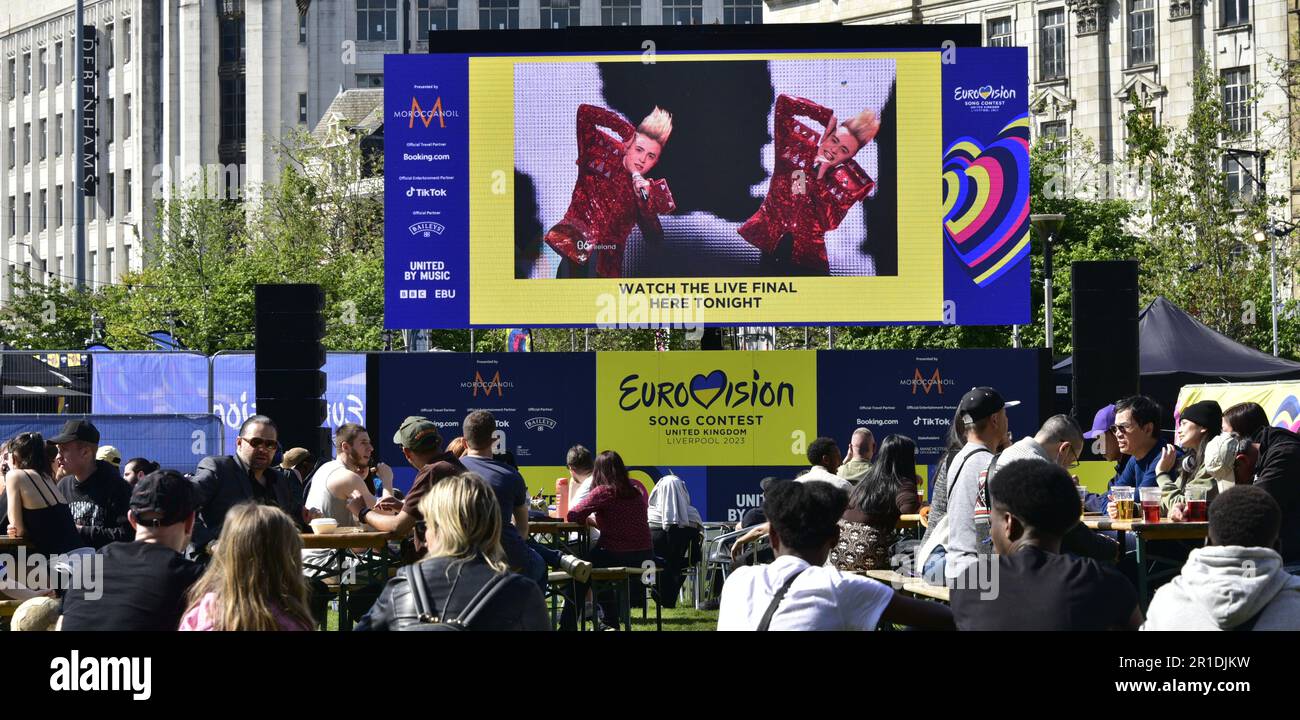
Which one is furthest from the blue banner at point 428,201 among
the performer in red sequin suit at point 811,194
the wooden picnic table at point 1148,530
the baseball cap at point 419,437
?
the baseball cap at point 419,437

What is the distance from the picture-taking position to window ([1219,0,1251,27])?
61.0 m

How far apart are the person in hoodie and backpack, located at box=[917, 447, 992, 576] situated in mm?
2547

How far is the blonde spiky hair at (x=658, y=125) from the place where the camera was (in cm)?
2031

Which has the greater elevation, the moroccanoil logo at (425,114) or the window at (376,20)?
the window at (376,20)

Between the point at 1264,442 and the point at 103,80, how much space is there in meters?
88.0

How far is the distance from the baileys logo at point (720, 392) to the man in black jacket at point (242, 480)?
993cm

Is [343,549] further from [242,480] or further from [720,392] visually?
[720,392]

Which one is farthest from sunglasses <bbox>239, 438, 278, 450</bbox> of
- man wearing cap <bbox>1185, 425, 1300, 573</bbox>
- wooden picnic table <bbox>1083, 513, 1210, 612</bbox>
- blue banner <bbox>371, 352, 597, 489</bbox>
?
blue banner <bbox>371, 352, 597, 489</bbox>

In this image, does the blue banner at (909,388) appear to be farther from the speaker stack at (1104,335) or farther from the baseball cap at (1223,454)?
the baseball cap at (1223,454)

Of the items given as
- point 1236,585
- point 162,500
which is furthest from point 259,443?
point 1236,585

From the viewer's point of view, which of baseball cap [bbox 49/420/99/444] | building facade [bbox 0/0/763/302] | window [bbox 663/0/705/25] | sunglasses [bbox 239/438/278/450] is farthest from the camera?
window [bbox 663/0/705/25]

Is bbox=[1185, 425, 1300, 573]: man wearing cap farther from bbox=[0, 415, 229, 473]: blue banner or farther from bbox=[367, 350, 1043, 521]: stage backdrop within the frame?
bbox=[0, 415, 229, 473]: blue banner
